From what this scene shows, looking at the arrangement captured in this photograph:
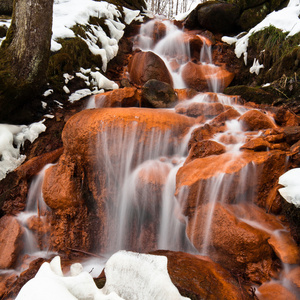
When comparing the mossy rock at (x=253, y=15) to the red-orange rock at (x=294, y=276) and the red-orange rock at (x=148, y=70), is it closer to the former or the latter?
the red-orange rock at (x=148, y=70)

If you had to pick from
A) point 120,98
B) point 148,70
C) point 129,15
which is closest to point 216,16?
point 129,15

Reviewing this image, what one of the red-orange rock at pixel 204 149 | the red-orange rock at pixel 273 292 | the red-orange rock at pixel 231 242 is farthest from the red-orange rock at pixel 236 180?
the red-orange rock at pixel 273 292

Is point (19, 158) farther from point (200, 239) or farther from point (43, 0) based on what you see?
point (200, 239)

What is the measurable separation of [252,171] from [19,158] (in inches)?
155

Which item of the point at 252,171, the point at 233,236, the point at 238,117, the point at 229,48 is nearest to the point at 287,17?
the point at 229,48

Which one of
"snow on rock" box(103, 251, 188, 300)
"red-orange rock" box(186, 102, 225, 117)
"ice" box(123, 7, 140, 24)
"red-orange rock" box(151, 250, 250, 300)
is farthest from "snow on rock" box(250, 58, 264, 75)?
"snow on rock" box(103, 251, 188, 300)

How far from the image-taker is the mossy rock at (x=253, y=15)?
8.65 metres

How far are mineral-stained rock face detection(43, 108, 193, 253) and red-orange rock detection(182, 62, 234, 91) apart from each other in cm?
371

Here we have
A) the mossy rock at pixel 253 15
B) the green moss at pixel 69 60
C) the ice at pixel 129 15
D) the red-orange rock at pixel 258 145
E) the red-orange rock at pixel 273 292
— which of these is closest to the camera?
the red-orange rock at pixel 273 292

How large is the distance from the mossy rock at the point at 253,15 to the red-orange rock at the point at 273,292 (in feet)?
30.1

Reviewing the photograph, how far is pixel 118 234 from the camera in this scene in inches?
148

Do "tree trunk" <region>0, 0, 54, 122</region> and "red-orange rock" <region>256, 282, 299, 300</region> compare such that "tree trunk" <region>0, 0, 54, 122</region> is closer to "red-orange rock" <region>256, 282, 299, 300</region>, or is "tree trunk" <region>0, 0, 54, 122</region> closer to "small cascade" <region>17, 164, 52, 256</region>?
"small cascade" <region>17, 164, 52, 256</region>

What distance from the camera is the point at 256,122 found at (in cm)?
404

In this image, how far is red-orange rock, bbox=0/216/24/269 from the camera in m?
3.38
